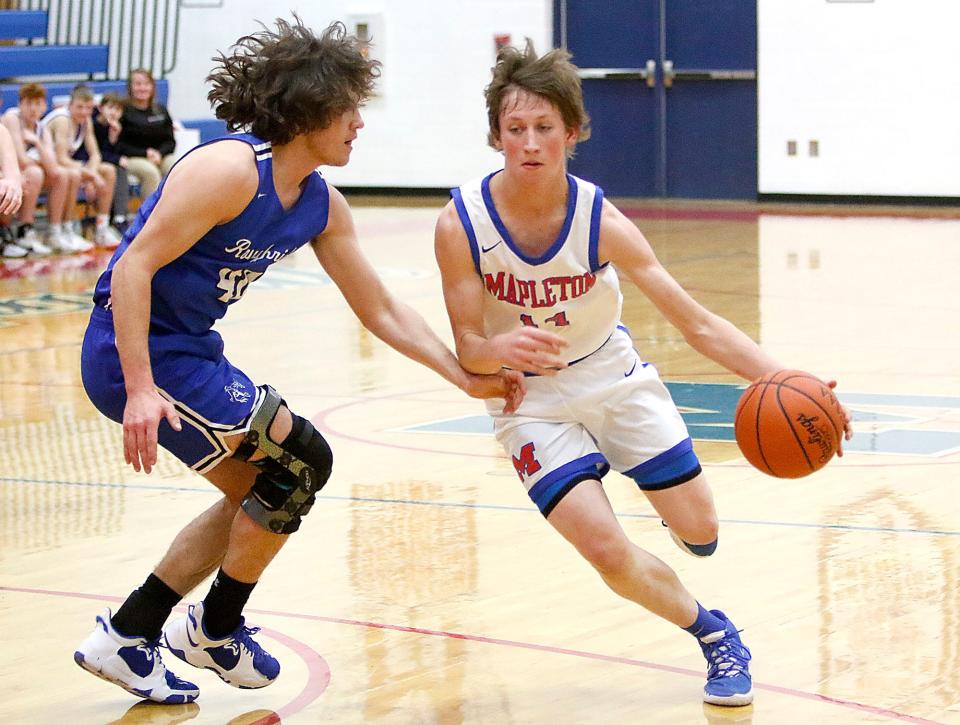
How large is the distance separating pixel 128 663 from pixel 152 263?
948 mm

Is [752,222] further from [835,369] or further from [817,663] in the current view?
[817,663]

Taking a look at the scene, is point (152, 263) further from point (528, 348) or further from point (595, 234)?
point (595, 234)

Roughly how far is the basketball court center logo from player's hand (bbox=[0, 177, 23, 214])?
259 cm

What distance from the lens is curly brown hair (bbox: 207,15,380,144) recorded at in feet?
12.0

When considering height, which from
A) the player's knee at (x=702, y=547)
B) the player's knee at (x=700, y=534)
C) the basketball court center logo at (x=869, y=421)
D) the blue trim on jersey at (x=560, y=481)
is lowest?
the basketball court center logo at (x=869, y=421)

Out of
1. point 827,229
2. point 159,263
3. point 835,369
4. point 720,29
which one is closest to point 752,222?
point 827,229

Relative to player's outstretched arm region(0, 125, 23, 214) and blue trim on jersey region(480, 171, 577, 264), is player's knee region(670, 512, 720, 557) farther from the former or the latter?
player's outstretched arm region(0, 125, 23, 214)

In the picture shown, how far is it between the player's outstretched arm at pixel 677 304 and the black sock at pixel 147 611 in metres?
1.29

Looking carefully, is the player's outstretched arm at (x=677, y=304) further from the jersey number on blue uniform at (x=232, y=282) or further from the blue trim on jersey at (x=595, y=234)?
the jersey number on blue uniform at (x=232, y=282)

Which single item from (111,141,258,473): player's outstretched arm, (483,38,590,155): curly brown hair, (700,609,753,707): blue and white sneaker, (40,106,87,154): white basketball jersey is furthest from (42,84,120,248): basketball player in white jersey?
(700,609,753,707): blue and white sneaker

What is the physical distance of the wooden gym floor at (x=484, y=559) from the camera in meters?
3.86

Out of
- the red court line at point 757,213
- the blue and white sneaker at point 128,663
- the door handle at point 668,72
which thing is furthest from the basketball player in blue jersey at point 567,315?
the door handle at point 668,72

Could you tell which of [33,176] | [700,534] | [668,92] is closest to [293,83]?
[700,534]

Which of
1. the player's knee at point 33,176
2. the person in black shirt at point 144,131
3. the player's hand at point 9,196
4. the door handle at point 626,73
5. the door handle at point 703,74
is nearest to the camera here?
the player's hand at point 9,196
